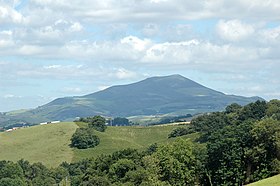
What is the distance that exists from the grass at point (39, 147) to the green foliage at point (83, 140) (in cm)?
314

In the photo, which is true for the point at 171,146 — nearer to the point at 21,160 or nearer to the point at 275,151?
the point at 275,151

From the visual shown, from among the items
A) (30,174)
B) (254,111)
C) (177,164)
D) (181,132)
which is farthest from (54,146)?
(177,164)

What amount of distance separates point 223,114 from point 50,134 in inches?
2432

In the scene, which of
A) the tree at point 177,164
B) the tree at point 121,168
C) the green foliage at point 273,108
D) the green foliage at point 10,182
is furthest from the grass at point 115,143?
the tree at point 177,164

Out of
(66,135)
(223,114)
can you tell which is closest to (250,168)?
(223,114)

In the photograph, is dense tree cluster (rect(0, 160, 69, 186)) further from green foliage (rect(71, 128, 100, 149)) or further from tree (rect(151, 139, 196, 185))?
tree (rect(151, 139, 196, 185))

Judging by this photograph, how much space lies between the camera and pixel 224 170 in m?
85.6

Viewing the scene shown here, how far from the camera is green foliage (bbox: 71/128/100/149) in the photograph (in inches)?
7200

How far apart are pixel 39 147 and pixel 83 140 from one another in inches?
574

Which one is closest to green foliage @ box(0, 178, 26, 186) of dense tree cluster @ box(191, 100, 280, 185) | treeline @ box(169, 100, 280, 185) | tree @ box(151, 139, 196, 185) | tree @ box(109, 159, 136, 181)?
tree @ box(109, 159, 136, 181)

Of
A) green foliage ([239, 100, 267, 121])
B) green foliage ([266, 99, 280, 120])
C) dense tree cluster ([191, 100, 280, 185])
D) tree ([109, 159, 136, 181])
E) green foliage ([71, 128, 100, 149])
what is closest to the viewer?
dense tree cluster ([191, 100, 280, 185])

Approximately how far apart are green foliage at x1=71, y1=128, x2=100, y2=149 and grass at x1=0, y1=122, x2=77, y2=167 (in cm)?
314

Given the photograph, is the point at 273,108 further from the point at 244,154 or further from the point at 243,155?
the point at 244,154

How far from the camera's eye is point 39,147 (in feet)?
597
